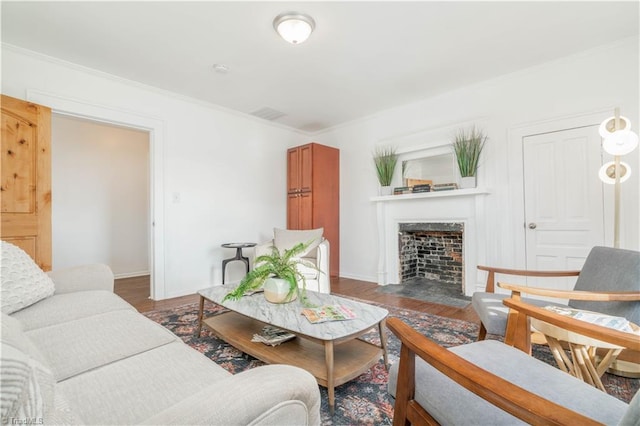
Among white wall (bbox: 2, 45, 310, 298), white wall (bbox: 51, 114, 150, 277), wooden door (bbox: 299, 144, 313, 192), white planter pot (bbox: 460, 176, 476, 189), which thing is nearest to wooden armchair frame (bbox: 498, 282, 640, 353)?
white planter pot (bbox: 460, 176, 476, 189)

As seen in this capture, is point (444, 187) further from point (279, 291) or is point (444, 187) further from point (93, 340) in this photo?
point (93, 340)

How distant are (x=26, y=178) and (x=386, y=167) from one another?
3.86 meters

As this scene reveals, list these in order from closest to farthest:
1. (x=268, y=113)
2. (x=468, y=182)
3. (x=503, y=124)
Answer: (x=503, y=124) < (x=468, y=182) < (x=268, y=113)

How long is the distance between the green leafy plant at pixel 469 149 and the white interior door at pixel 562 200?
43 centimetres

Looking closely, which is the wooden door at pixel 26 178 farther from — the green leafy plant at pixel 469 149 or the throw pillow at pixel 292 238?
the green leafy plant at pixel 469 149

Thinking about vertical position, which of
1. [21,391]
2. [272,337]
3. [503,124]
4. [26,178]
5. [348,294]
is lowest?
[348,294]

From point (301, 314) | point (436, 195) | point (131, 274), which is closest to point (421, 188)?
point (436, 195)

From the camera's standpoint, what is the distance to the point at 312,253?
343 centimetres

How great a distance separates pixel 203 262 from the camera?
3801 millimetres

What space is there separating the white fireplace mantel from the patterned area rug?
1.12 m

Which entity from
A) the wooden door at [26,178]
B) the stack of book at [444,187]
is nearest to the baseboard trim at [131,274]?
the wooden door at [26,178]

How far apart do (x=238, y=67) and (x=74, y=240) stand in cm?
355

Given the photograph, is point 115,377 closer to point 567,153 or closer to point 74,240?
point 567,153

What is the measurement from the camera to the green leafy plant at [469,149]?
3.35 metres
